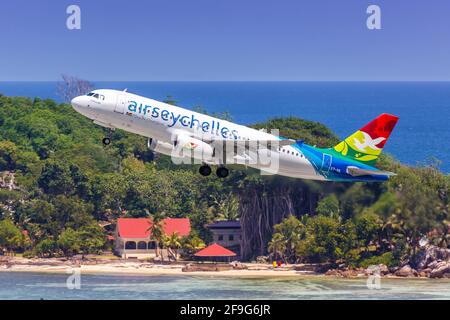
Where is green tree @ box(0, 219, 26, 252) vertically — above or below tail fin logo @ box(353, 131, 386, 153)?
below

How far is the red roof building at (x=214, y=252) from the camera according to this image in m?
192

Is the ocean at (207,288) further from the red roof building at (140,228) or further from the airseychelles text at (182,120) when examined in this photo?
the airseychelles text at (182,120)

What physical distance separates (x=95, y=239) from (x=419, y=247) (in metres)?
43.5

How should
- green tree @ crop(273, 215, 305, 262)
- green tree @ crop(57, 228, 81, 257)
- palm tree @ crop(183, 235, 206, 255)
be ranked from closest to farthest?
green tree @ crop(273, 215, 305, 262) → green tree @ crop(57, 228, 81, 257) → palm tree @ crop(183, 235, 206, 255)

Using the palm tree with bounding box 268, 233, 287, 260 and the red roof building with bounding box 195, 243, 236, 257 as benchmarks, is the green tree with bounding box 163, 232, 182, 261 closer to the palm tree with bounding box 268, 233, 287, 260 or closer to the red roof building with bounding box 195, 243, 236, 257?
the red roof building with bounding box 195, 243, 236, 257

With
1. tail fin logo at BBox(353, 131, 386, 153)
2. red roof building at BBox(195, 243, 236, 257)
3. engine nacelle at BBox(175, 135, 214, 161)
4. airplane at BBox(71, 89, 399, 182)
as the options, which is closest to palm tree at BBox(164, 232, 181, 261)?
red roof building at BBox(195, 243, 236, 257)

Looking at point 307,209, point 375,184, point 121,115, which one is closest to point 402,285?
point 307,209

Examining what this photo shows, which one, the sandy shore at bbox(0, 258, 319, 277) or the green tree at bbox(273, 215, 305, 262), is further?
the green tree at bbox(273, 215, 305, 262)

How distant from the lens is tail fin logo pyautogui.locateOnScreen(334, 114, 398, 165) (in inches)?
5241

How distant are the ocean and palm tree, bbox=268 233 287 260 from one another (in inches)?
239

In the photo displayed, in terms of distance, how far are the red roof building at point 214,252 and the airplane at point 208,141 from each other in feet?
206

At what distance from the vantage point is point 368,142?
440 feet

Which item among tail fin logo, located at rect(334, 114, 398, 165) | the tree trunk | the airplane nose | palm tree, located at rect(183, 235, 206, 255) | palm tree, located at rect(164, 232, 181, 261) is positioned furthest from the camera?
the tree trunk

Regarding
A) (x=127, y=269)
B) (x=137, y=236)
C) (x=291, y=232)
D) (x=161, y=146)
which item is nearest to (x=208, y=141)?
(x=161, y=146)
